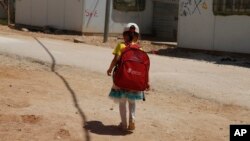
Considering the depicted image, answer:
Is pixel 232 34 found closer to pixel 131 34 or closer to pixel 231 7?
pixel 231 7

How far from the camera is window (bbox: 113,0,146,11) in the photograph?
76.9 ft

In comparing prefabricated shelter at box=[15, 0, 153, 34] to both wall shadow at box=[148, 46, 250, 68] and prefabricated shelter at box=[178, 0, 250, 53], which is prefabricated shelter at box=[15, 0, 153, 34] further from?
prefabricated shelter at box=[178, 0, 250, 53]

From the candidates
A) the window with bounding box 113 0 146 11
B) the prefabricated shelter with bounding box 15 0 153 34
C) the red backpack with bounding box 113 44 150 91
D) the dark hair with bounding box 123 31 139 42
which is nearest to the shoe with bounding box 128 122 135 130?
the red backpack with bounding box 113 44 150 91

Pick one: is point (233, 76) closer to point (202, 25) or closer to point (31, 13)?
point (202, 25)

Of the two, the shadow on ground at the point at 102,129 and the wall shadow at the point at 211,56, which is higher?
the wall shadow at the point at 211,56

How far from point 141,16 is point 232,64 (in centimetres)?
1045

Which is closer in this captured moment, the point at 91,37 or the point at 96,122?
the point at 96,122

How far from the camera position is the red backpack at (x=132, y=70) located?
5.99 metres

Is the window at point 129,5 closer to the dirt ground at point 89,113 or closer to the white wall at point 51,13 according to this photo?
the white wall at point 51,13

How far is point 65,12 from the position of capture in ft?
75.5

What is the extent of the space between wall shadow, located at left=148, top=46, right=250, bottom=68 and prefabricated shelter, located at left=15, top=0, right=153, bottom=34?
477 cm

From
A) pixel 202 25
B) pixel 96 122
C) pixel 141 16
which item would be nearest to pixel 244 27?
pixel 202 25

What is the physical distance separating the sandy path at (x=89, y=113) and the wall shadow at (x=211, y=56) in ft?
20.6

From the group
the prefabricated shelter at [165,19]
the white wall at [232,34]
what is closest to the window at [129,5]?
the prefabricated shelter at [165,19]
